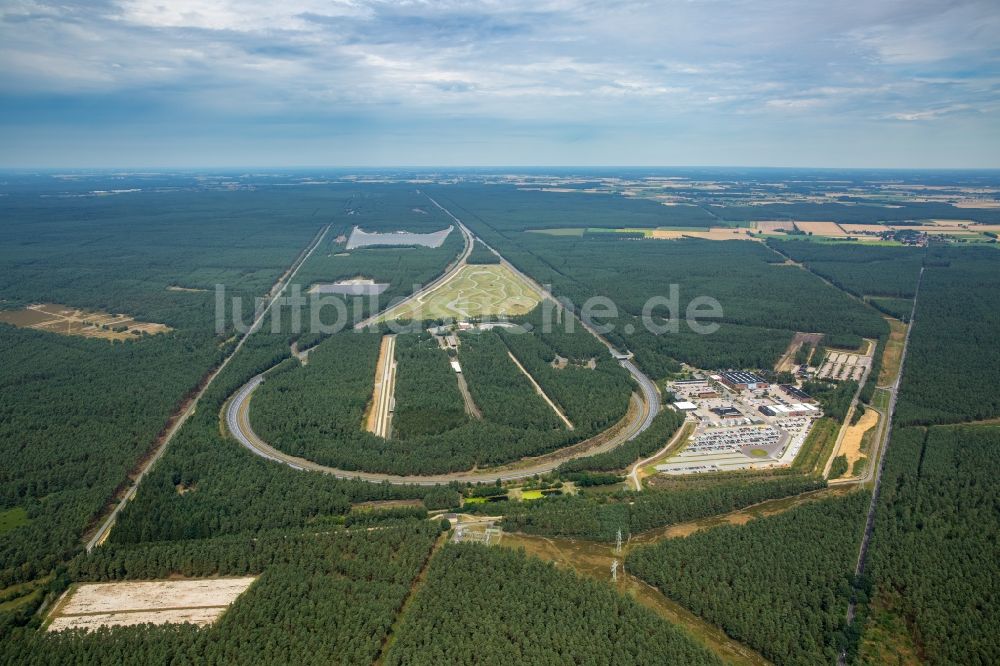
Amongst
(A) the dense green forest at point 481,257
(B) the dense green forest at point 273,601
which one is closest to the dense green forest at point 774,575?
(B) the dense green forest at point 273,601

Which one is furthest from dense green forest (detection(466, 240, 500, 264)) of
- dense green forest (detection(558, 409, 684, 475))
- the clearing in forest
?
dense green forest (detection(558, 409, 684, 475))

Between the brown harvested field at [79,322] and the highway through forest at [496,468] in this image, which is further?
the brown harvested field at [79,322]

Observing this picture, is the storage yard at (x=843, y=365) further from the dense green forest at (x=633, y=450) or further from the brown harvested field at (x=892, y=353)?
the dense green forest at (x=633, y=450)

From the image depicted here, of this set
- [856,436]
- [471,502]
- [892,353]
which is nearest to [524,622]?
[471,502]

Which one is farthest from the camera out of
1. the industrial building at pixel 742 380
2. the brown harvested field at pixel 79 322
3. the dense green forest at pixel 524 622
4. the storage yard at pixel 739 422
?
the brown harvested field at pixel 79 322

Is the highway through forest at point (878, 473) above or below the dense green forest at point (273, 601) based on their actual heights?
above

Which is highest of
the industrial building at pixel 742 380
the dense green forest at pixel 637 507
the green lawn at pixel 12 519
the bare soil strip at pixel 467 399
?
the industrial building at pixel 742 380

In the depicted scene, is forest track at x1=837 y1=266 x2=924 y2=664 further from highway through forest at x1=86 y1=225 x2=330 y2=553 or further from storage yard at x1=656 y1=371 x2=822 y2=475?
highway through forest at x1=86 y1=225 x2=330 y2=553
